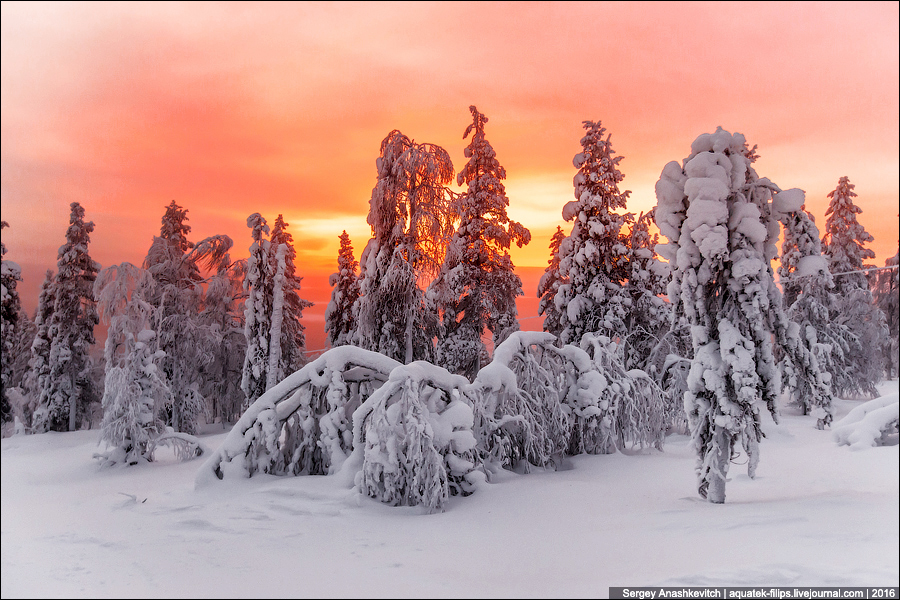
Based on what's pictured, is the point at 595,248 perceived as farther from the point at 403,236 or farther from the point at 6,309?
the point at 6,309

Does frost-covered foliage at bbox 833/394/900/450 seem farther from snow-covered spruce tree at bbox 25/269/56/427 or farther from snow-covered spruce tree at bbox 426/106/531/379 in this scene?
snow-covered spruce tree at bbox 25/269/56/427

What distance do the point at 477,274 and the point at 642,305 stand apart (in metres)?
5.92

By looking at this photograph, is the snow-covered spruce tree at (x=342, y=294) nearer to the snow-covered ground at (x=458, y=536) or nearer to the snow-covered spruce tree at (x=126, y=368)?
the snow-covered spruce tree at (x=126, y=368)

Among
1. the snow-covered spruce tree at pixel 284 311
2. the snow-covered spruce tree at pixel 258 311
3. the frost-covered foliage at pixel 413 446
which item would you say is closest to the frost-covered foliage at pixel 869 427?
the frost-covered foliage at pixel 413 446

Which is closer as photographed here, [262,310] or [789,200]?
[789,200]

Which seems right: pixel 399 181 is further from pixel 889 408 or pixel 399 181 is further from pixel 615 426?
pixel 889 408

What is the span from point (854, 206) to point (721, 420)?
75.8 ft

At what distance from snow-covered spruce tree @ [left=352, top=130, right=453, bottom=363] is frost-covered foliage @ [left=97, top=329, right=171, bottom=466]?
6654mm

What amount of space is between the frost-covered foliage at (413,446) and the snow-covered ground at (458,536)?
0.32 meters

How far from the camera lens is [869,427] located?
7.14 meters

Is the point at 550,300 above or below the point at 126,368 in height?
above

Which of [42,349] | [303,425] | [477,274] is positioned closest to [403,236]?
[477,274]

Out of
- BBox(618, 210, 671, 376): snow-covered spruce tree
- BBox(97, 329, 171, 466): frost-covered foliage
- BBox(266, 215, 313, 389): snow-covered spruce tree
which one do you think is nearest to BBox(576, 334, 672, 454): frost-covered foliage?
BBox(618, 210, 671, 376): snow-covered spruce tree

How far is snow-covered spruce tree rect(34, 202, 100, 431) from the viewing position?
76.2 ft
